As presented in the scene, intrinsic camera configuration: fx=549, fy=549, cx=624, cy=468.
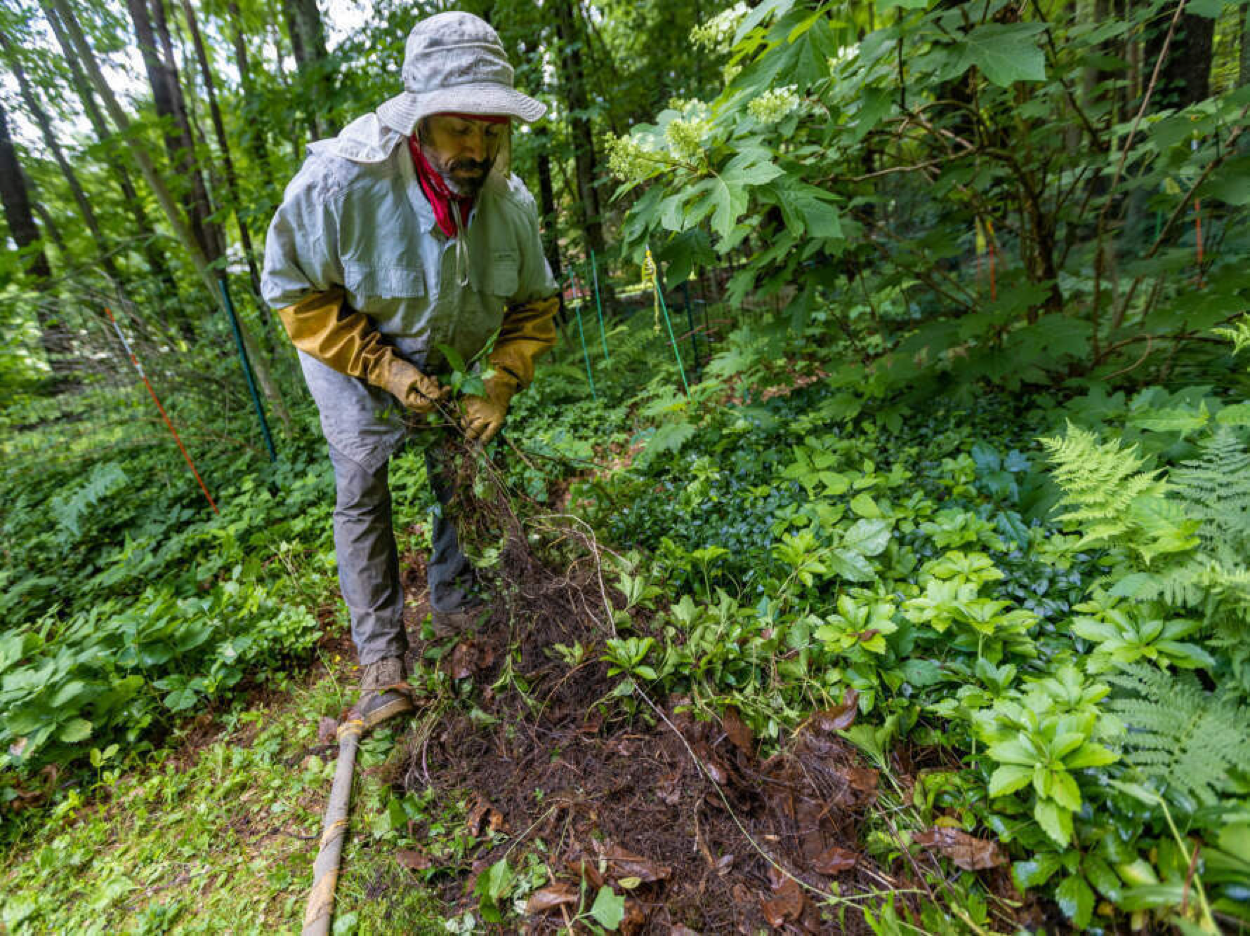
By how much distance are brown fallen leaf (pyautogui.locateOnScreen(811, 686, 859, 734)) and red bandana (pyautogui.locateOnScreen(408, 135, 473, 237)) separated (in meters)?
2.16

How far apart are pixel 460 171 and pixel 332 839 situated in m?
2.39

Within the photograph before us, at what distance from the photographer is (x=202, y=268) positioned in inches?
180

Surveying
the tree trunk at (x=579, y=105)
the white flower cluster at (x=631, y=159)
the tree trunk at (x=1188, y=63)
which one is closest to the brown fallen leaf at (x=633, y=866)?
the white flower cluster at (x=631, y=159)

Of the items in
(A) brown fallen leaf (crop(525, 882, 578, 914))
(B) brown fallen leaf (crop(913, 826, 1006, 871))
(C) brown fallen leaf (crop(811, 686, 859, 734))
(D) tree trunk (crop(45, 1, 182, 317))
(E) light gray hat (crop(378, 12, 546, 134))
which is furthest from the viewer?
(D) tree trunk (crop(45, 1, 182, 317))

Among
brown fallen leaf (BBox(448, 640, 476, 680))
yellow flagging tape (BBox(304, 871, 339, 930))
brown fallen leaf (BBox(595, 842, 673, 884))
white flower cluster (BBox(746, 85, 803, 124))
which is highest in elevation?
white flower cluster (BBox(746, 85, 803, 124))

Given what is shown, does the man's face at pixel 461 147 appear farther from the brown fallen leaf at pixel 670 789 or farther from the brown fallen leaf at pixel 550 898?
the brown fallen leaf at pixel 550 898

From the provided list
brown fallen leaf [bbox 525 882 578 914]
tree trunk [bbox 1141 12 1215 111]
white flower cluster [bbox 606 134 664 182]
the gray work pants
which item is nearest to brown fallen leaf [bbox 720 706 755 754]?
brown fallen leaf [bbox 525 882 578 914]

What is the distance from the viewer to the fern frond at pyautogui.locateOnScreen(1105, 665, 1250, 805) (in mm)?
1079

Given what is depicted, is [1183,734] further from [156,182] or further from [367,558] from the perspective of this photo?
[156,182]

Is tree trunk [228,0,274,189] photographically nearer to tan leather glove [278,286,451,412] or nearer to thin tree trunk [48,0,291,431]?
thin tree trunk [48,0,291,431]

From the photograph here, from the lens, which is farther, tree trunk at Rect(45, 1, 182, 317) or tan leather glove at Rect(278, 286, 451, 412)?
tree trunk at Rect(45, 1, 182, 317)

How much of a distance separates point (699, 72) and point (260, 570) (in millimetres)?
7323

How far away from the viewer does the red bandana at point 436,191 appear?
207cm

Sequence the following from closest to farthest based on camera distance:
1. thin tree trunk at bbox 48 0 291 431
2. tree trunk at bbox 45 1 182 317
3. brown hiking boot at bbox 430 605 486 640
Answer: brown hiking boot at bbox 430 605 486 640
thin tree trunk at bbox 48 0 291 431
tree trunk at bbox 45 1 182 317
